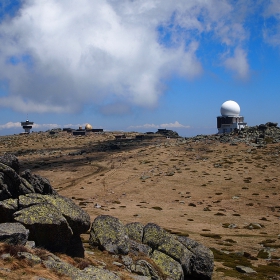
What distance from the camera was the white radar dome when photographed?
135 metres

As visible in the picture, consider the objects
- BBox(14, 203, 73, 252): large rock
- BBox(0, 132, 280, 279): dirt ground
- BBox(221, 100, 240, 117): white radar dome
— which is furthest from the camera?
BBox(221, 100, 240, 117): white radar dome

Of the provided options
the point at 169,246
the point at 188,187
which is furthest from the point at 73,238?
the point at 188,187

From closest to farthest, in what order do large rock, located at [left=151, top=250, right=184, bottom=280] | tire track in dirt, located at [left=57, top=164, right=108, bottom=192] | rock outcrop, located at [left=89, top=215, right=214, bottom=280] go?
large rock, located at [left=151, top=250, right=184, bottom=280], rock outcrop, located at [left=89, top=215, right=214, bottom=280], tire track in dirt, located at [left=57, top=164, right=108, bottom=192]

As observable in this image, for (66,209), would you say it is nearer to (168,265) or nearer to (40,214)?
(40,214)

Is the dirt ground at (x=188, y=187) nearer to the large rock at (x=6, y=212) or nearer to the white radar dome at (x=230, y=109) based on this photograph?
the large rock at (x=6, y=212)

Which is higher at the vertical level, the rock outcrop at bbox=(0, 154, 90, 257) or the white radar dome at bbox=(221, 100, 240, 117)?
the white radar dome at bbox=(221, 100, 240, 117)

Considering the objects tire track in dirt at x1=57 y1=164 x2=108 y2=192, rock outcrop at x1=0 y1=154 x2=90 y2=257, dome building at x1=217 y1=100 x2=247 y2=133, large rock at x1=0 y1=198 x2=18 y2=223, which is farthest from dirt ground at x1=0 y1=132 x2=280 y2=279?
dome building at x1=217 y1=100 x2=247 y2=133

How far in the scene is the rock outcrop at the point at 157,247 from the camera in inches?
799

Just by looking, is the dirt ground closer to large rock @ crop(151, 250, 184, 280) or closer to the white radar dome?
large rock @ crop(151, 250, 184, 280)

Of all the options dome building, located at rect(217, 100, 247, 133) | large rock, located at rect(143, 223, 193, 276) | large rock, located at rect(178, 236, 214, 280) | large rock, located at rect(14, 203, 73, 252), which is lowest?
large rock, located at rect(178, 236, 214, 280)

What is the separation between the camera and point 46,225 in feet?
56.8

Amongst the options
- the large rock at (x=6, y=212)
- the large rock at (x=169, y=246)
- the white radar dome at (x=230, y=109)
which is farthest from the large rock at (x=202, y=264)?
the white radar dome at (x=230, y=109)

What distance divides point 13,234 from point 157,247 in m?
10.8

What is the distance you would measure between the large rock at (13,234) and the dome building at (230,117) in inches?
5071
